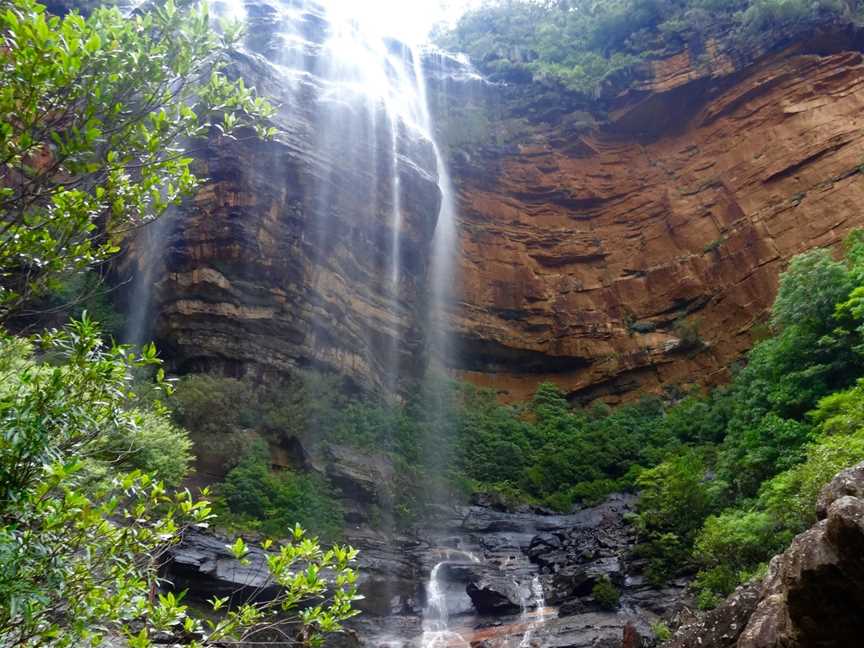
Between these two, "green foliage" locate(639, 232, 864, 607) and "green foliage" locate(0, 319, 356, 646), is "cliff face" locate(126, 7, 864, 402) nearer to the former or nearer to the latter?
"green foliage" locate(639, 232, 864, 607)

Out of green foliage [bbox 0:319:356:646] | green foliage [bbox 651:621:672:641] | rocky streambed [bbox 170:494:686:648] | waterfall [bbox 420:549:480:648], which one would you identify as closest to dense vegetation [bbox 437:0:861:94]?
rocky streambed [bbox 170:494:686:648]

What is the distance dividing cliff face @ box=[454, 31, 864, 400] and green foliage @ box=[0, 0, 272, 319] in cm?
2166

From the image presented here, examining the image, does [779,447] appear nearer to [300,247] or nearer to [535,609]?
[535,609]

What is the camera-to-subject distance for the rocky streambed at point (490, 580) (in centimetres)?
1104

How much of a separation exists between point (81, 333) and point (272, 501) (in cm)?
1248

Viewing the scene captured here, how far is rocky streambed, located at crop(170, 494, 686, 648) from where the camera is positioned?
11.0m

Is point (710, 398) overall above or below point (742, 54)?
below

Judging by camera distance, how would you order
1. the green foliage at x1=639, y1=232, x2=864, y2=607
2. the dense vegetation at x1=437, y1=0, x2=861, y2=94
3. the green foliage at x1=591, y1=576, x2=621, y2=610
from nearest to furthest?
the green foliage at x1=639, y1=232, x2=864, y2=607
the green foliage at x1=591, y1=576, x2=621, y2=610
the dense vegetation at x1=437, y1=0, x2=861, y2=94

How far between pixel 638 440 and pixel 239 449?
1275cm

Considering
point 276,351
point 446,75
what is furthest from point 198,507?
point 446,75

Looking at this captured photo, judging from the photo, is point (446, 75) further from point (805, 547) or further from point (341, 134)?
point (805, 547)

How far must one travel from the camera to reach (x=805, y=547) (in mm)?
3549

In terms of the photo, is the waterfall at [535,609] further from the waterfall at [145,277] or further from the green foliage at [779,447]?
the waterfall at [145,277]

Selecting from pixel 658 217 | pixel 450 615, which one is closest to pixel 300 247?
pixel 450 615
